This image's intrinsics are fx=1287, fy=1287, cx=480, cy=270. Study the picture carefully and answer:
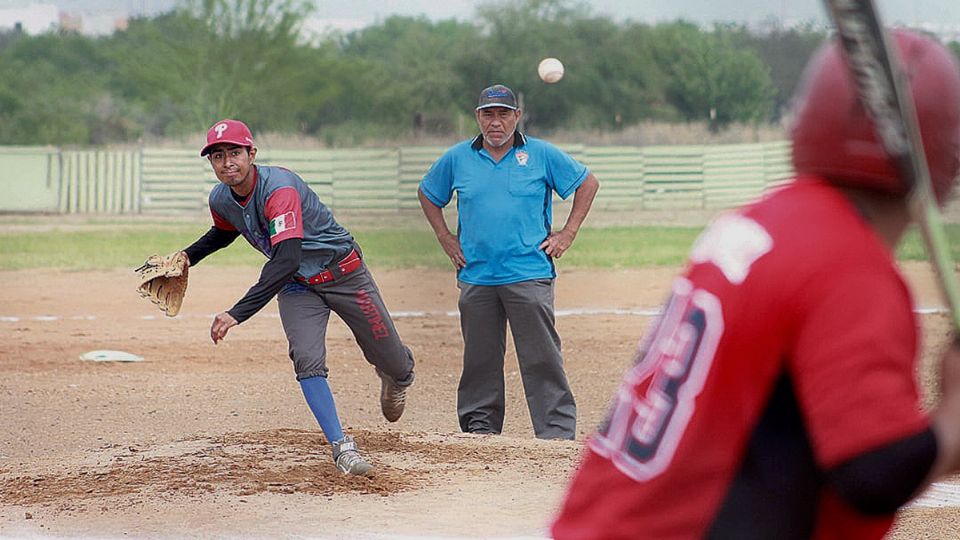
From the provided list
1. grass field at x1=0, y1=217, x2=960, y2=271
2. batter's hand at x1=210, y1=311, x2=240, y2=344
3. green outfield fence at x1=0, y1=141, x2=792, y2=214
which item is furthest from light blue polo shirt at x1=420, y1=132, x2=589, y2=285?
green outfield fence at x1=0, y1=141, x2=792, y2=214

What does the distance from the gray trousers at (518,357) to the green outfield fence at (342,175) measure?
19768mm

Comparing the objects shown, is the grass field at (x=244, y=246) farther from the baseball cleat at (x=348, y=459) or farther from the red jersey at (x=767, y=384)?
the red jersey at (x=767, y=384)

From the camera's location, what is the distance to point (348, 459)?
575cm

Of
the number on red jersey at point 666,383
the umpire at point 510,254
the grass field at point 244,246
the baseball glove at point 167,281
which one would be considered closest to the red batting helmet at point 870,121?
the number on red jersey at point 666,383

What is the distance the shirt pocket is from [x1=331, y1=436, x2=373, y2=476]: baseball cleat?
1.88 meters

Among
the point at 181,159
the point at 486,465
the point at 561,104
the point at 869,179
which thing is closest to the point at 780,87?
the point at 561,104

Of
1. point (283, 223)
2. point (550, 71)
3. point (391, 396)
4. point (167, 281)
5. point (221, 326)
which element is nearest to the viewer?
point (221, 326)

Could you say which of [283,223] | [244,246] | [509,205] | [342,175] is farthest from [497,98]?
[342,175]

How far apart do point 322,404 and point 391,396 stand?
89 cm

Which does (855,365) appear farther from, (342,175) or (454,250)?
(342,175)

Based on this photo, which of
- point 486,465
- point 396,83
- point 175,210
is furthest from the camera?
point 396,83

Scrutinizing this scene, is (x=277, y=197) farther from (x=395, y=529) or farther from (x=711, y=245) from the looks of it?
(x=711, y=245)

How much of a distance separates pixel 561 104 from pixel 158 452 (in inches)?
1103

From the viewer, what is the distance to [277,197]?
5.64 meters
